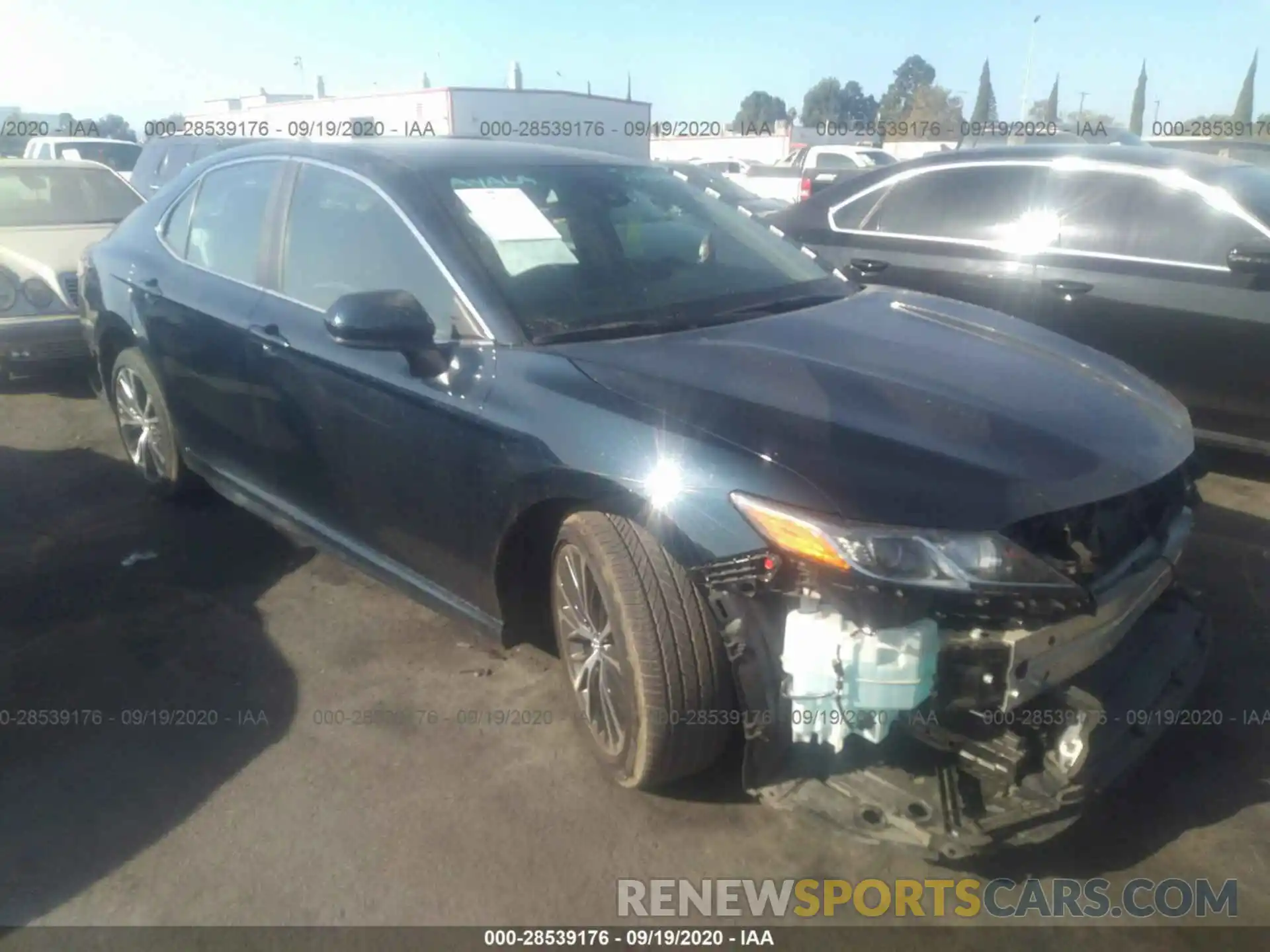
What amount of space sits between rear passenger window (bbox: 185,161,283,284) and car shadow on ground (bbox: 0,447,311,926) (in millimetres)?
1224

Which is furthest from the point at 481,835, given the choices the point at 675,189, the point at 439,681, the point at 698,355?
the point at 675,189

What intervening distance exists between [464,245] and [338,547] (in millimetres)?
1197

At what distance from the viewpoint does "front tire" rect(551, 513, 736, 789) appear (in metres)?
2.49

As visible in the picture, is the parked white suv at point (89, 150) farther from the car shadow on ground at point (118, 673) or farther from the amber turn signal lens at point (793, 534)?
the amber turn signal lens at point (793, 534)

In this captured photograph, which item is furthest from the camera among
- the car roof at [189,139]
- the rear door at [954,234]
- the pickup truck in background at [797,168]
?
the pickup truck in background at [797,168]

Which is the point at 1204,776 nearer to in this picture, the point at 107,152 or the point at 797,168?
the point at 107,152

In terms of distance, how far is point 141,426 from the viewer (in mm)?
4863

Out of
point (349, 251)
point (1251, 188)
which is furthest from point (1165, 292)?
point (349, 251)

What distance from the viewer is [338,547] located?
11.7 ft

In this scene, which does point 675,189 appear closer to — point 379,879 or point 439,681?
point 439,681

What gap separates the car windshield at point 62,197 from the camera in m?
7.52

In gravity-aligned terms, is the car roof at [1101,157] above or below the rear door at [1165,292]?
above

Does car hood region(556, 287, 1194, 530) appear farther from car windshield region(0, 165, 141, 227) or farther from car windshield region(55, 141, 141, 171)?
car windshield region(55, 141, 141, 171)

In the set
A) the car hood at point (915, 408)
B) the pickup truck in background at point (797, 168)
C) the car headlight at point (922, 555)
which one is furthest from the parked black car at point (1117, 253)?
the pickup truck in background at point (797, 168)
